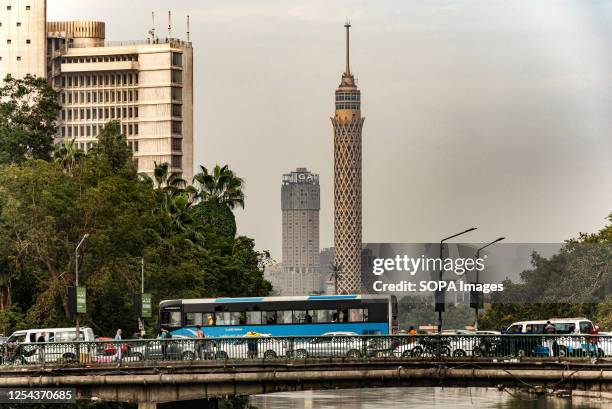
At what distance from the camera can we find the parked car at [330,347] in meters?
81.8

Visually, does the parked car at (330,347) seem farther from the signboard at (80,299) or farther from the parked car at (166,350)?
the signboard at (80,299)

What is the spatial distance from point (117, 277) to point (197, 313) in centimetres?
741

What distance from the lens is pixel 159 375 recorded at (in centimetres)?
8025

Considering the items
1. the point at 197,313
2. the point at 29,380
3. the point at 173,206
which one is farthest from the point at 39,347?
the point at 173,206

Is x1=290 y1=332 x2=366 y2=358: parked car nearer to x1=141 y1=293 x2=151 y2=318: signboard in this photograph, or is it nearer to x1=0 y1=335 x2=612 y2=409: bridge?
x1=0 y1=335 x2=612 y2=409: bridge

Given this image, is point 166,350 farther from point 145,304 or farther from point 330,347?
point 145,304

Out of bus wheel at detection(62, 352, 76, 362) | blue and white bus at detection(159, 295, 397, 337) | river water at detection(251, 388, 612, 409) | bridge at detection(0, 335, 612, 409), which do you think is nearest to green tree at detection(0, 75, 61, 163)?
river water at detection(251, 388, 612, 409)

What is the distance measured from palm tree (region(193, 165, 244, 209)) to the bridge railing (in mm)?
88772

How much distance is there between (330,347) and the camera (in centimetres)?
8312

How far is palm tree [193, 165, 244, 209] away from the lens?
17250cm

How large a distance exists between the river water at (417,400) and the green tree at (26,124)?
34889 millimetres

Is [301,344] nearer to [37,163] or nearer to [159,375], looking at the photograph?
[159,375]

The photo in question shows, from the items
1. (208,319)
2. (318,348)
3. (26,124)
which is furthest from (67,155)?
(318,348)

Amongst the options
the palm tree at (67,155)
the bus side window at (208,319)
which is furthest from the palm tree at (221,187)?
the bus side window at (208,319)
